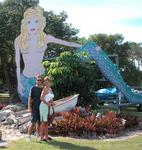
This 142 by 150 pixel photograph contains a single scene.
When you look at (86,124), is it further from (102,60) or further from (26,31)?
(26,31)

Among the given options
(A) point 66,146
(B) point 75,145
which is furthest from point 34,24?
(A) point 66,146

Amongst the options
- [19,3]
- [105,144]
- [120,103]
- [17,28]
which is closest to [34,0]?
[19,3]

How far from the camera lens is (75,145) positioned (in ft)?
40.5

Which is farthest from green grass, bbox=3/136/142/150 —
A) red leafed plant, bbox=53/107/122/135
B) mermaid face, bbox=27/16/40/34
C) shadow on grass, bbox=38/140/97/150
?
mermaid face, bbox=27/16/40/34

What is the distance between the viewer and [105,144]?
41.4 ft

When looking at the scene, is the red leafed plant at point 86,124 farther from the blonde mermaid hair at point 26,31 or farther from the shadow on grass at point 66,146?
the blonde mermaid hair at point 26,31

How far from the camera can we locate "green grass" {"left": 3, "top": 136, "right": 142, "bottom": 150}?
39.1 feet

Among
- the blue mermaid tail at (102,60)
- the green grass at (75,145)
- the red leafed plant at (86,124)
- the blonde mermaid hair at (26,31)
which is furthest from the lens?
the blue mermaid tail at (102,60)

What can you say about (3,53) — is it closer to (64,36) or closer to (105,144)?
(64,36)

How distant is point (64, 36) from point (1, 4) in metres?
6.43

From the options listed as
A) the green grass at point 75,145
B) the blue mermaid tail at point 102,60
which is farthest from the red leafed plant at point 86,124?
the blue mermaid tail at point 102,60

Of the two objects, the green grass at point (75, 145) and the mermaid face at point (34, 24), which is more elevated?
the mermaid face at point (34, 24)

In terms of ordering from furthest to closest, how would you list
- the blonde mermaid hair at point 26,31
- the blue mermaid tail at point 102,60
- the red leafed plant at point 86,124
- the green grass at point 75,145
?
the blue mermaid tail at point 102,60, the blonde mermaid hair at point 26,31, the red leafed plant at point 86,124, the green grass at point 75,145

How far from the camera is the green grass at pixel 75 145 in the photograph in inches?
469
